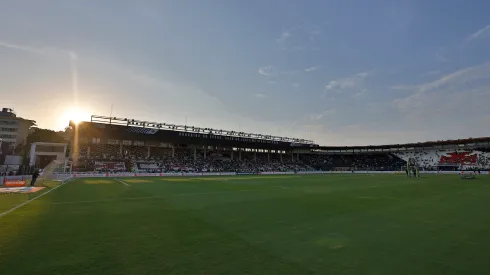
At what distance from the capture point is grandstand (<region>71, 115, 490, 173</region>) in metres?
57.3

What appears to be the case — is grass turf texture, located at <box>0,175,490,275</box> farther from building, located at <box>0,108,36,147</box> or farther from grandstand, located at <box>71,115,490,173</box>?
building, located at <box>0,108,36,147</box>

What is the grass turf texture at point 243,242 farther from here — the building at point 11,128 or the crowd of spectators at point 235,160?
the building at point 11,128

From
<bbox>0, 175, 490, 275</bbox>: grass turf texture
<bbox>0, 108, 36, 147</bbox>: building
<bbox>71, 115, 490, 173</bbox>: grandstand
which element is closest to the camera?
<bbox>0, 175, 490, 275</bbox>: grass turf texture

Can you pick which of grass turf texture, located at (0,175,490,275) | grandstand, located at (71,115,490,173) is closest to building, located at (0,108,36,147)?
grandstand, located at (71,115,490,173)

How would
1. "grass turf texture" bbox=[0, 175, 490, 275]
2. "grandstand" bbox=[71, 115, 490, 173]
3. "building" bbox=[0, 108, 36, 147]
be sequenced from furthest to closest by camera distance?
1. "building" bbox=[0, 108, 36, 147]
2. "grandstand" bbox=[71, 115, 490, 173]
3. "grass turf texture" bbox=[0, 175, 490, 275]

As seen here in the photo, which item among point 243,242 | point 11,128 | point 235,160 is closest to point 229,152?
point 235,160

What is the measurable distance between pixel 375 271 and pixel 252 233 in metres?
3.58

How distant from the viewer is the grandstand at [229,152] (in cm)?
5734

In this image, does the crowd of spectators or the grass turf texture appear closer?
the grass turf texture

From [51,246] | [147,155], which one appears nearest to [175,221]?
[51,246]

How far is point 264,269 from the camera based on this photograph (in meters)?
4.70

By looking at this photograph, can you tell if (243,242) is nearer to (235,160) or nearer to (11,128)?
(235,160)

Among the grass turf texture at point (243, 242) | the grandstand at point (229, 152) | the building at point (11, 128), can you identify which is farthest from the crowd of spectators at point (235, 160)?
the grass turf texture at point (243, 242)

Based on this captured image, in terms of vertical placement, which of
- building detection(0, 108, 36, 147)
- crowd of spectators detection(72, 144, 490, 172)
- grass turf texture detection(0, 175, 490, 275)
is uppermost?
building detection(0, 108, 36, 147)
